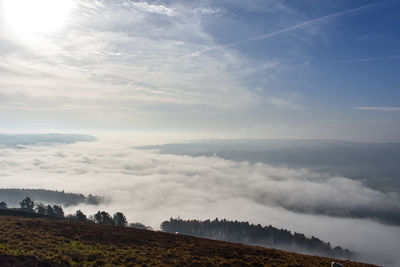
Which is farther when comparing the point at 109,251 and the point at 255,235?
the point at 255,235

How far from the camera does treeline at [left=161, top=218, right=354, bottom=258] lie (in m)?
156

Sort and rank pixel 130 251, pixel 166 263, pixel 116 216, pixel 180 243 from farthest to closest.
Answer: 1. pixel 116 216
2. pixel 180 243
3. pixel 130 251
4. pixel 166 263

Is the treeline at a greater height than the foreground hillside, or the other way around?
the foreground hillside

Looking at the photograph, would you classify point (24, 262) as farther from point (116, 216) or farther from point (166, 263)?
point (116, 216)

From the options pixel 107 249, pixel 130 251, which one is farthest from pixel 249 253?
pixel 107 249

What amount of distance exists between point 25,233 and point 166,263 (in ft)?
60.5

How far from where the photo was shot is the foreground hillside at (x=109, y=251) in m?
18.9

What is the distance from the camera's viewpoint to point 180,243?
2897 cm

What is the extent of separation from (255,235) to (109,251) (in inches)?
6285

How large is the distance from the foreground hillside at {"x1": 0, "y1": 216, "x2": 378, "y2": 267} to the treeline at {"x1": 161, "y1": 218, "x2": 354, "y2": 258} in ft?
450

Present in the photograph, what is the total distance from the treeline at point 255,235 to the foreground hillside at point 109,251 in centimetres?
13722

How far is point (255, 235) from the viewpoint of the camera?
527 feet

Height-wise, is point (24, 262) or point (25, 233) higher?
point (24, 262)

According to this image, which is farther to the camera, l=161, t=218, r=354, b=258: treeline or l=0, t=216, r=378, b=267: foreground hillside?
l=161, t=218, r=354, b=258: treeline
